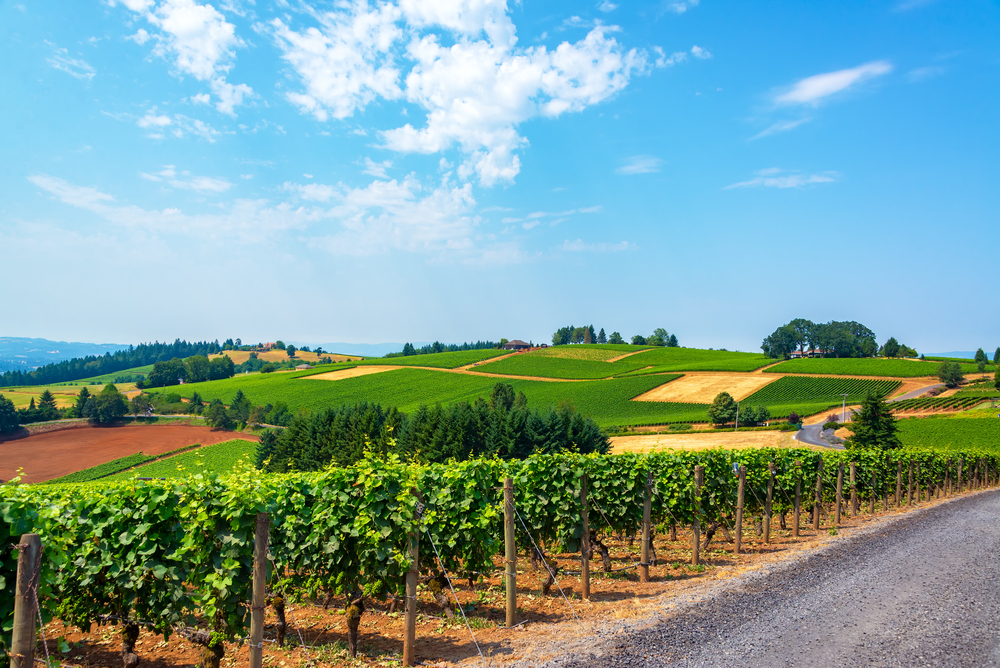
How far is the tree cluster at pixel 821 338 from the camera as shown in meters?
157

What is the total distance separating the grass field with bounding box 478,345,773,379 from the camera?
120875 mm

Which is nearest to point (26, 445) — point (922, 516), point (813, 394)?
point (922, 516)

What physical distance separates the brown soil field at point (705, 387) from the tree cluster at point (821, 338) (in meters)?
56.7

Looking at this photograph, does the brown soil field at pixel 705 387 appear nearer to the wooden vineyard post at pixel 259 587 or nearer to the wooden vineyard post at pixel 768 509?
the wooden vineyard post at pixel 768 509

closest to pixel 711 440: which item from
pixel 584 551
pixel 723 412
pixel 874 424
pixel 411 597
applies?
pixel 874 424

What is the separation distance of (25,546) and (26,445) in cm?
10714

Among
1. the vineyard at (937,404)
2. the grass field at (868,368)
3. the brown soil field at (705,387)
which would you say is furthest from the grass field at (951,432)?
the grass field at (868,368)

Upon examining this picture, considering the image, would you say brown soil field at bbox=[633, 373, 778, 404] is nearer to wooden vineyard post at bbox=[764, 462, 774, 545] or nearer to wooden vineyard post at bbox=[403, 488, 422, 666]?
wooden vineyard post at bbox=[764, 462, 774, 545]

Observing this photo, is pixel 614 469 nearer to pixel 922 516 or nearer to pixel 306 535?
pixel 306 535

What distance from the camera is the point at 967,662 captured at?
6516 mm

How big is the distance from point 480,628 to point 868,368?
4999 inches

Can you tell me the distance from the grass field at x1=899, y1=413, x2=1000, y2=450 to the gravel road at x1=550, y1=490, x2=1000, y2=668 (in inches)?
2120

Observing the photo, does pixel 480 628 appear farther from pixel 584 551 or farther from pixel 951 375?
pixel 951 375

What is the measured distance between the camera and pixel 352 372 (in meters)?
128
